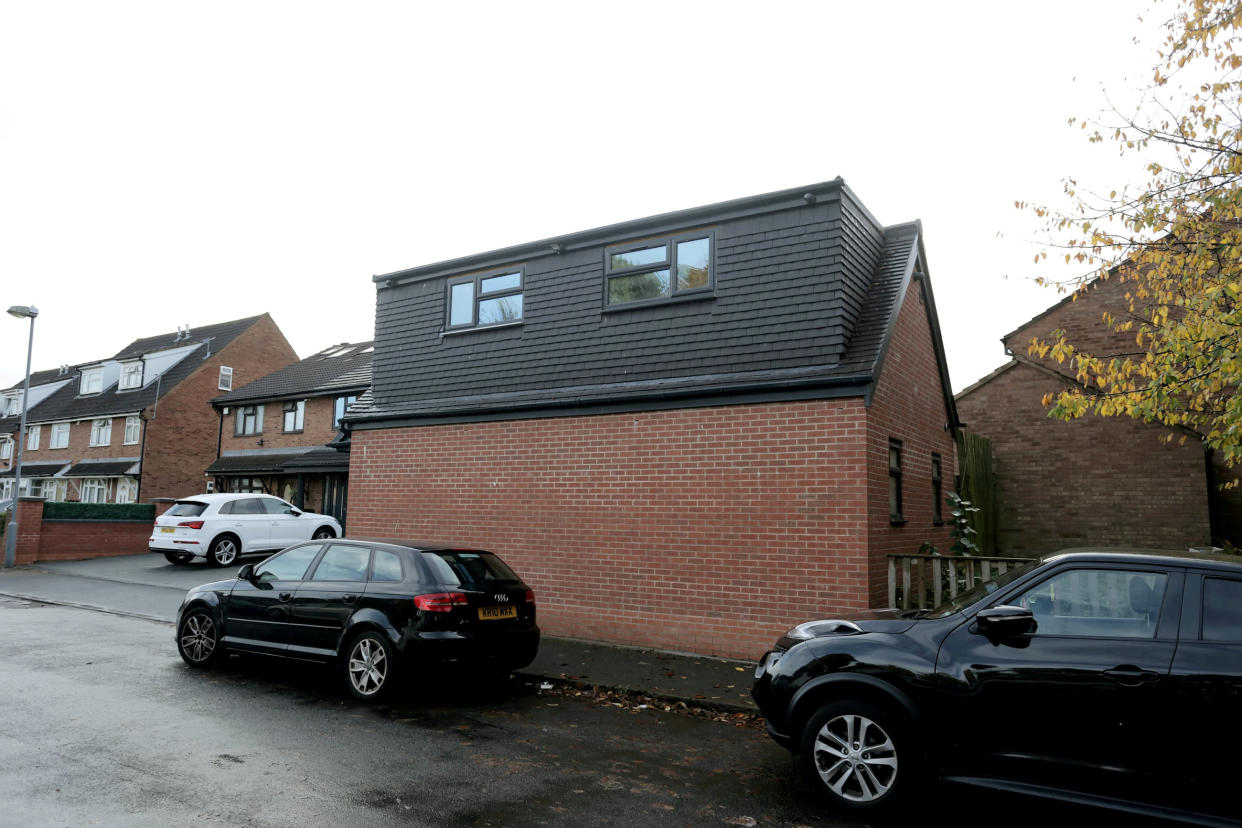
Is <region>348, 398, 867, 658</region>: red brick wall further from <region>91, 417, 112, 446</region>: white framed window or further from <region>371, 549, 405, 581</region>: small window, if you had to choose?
<region>91, 417, 112, 446</region>: white framed window

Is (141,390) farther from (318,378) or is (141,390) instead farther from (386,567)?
(386,567)

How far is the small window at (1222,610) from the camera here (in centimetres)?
396

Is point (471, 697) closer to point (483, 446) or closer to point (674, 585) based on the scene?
point (674, 585)

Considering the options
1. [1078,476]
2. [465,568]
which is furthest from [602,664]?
[1078,476]

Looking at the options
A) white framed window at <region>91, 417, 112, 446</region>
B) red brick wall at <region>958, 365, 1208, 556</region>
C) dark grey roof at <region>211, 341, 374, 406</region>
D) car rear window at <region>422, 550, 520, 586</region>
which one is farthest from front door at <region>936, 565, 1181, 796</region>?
white framed window at <region>91, 417, 112, 446</region>

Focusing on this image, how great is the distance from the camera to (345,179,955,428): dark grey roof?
8922 mm

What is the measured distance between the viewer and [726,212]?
9773 mm

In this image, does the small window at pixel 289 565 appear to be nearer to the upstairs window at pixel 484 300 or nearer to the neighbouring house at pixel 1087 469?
the upstairs window at pixel 484 300

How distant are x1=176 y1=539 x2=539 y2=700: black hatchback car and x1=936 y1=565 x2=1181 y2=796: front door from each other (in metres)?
4.08

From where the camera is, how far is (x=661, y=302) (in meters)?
10.0

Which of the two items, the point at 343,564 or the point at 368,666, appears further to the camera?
the point at 343,564

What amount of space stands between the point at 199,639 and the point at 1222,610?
884 cm

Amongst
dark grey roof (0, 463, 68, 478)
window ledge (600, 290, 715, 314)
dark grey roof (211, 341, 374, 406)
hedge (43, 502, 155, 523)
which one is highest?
dark grey roof (211, 341, 374, 406)

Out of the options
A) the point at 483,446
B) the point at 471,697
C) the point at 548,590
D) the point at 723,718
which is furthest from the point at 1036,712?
the point at 483,446
